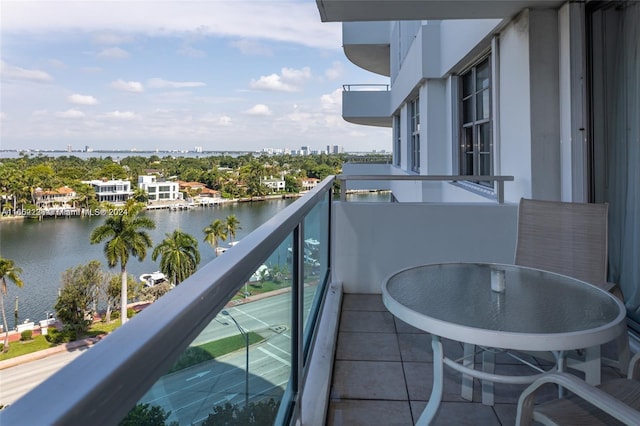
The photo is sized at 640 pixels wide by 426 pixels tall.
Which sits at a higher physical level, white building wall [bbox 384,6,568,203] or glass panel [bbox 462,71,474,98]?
glass panel [bbox 462,71,474,98]

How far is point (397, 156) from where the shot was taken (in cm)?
1337

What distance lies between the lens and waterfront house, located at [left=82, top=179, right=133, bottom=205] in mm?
20438

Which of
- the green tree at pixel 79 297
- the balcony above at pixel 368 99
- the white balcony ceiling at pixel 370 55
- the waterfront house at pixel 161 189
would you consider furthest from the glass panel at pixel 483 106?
the green tree at pixel 79 297

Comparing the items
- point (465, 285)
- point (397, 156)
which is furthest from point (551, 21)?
point (397, 156)

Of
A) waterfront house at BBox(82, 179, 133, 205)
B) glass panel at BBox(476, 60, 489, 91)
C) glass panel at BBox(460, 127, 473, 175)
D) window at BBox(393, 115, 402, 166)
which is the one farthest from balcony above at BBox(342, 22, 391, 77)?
waterfront house at BBox(82, 179, 133, 205)

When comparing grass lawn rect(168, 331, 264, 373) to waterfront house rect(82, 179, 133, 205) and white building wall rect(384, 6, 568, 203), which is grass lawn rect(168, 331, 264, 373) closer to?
white building wall rect(384, 6, 568, 203)

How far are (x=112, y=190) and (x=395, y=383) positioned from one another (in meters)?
22.1

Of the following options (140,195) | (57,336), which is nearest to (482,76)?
(140,195)

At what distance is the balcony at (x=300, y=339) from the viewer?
1.29ft

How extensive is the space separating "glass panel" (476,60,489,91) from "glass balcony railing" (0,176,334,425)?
4.08 metres

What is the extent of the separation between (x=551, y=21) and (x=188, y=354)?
374cm

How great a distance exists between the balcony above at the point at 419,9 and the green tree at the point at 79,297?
711 inches

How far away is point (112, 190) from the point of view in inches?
850

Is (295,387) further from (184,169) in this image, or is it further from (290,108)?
(290,108)
